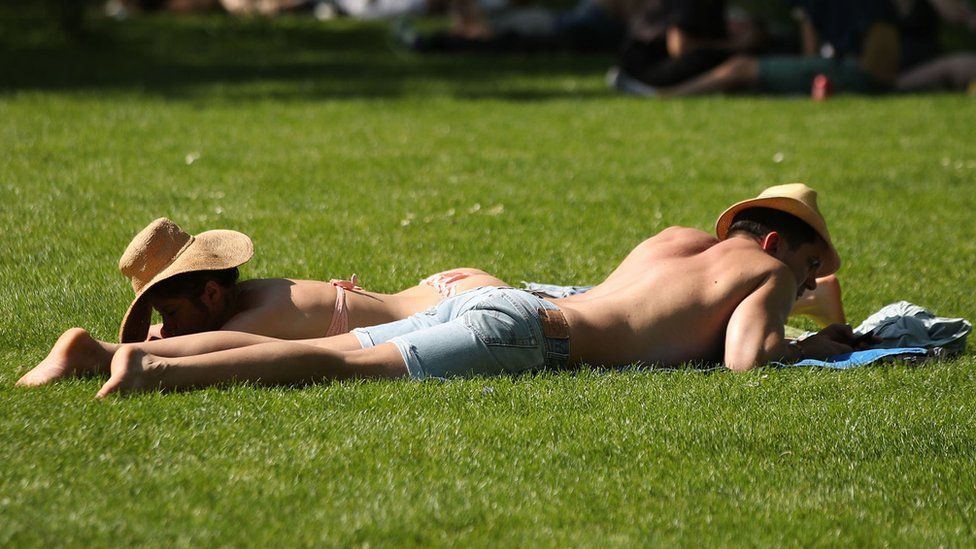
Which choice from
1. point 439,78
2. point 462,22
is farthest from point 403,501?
point 462,22

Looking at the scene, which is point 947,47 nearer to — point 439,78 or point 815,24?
point 815,24

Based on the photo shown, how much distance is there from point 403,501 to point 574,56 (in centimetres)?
1297

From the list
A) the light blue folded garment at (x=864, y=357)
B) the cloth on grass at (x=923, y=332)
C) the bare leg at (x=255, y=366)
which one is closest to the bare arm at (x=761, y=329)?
the light blue folded garment at (x=864, y=357)

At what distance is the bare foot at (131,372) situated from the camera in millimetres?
4258

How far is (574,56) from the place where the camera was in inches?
631

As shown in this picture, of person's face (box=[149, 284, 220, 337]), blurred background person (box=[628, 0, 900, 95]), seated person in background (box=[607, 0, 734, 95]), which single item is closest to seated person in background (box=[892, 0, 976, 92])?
blurred background person (box=[628, 0, 900, 95])

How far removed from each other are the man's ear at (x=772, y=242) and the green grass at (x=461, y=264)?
63 centimetres

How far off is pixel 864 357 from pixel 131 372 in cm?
295

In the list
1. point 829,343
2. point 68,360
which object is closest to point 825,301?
point 829,343

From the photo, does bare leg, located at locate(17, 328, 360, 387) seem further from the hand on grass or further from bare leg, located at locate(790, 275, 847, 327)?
bare leg, located at locate(790, 275, 847, 327)

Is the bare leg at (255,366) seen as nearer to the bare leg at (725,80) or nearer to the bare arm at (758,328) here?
the bare arm at (758,328)

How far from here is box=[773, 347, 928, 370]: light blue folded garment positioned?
5.09 metres

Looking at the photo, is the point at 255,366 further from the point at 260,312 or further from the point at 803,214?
the point at 803,214

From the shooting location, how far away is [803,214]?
17.4ft
